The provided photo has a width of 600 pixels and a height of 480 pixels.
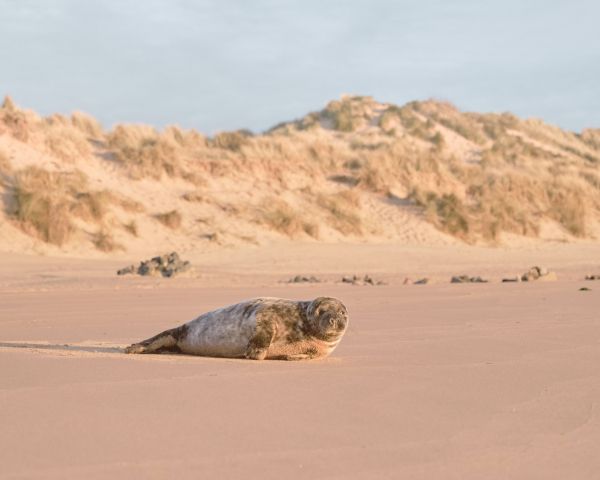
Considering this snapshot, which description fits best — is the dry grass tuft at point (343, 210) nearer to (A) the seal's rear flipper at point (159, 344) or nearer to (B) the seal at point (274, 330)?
(A) the seal's rear flipper at point (159, 344)

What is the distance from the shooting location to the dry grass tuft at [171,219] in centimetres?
2498

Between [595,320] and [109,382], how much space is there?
18.3ft

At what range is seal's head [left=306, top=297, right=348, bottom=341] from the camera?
612 centimetres

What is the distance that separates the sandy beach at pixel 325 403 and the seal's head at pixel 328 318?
8.4 inches

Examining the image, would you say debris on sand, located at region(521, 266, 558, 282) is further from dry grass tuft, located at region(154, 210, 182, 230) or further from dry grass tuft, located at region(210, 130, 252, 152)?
dry grass tuft, located at region(210, 130, 252, 152)

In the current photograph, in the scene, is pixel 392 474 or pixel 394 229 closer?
pixel 392 474

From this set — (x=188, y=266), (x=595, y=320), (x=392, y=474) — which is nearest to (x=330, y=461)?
(x=392, y=474)

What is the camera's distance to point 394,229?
2847 centimetres

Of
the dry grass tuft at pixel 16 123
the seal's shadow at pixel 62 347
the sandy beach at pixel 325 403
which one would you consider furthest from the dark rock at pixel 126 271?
the seal's shadow at pixel 62 347

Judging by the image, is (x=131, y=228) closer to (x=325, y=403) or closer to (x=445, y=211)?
(x=445, y=211)

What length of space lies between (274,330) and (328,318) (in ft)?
1.35

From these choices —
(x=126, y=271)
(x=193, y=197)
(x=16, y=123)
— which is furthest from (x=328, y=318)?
(x=16, y=123)

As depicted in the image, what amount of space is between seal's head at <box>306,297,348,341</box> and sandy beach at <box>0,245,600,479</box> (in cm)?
21

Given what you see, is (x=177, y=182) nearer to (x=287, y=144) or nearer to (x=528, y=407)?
(x=287, y=144)
